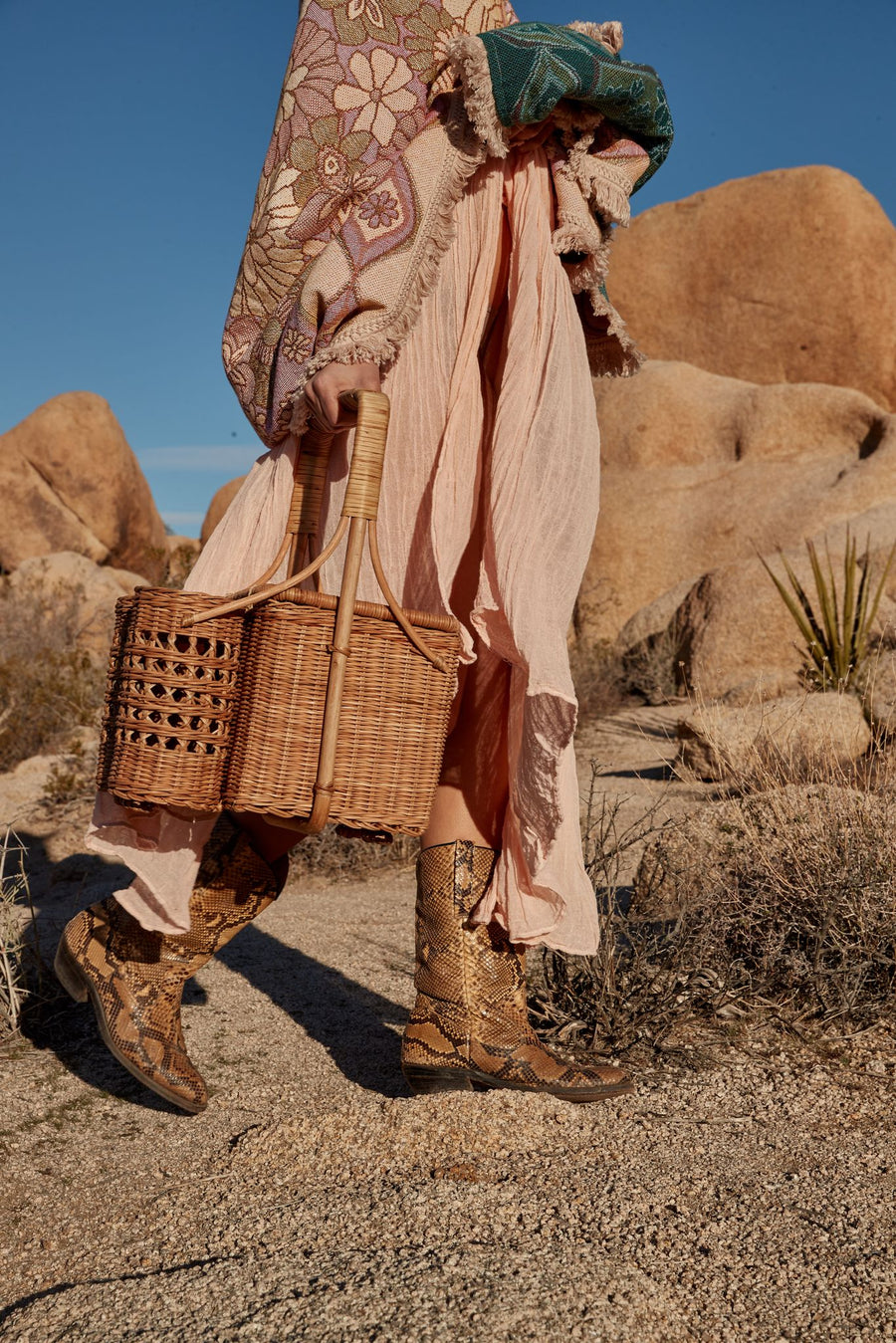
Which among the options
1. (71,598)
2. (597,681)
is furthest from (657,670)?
(71,598)

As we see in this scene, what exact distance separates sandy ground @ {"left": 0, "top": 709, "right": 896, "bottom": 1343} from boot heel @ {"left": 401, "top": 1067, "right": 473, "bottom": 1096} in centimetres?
6

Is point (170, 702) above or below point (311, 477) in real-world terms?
below

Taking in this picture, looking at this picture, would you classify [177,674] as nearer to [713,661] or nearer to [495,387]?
[495,387]

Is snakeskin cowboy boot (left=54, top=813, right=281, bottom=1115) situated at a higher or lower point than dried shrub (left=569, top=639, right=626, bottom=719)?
lower

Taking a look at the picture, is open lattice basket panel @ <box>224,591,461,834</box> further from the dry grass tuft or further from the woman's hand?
the dry grass tuft

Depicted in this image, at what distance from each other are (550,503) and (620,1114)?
3.74 feet

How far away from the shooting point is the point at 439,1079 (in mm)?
2131

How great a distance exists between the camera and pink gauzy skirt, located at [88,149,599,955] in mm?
2035

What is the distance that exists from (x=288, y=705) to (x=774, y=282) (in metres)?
15.0

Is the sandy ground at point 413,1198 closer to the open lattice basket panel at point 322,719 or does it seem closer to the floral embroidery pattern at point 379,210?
the open lattice basket panel at point 322,719

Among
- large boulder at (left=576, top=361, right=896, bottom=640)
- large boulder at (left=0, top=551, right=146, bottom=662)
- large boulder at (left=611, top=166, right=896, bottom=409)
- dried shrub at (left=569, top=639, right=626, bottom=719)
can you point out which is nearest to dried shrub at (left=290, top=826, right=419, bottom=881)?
dried shrub at (left=569, top=639, right=626, bottom=719)

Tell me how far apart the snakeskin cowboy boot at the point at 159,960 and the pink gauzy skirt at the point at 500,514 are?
112 mm

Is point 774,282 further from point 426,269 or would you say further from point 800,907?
point 426,269

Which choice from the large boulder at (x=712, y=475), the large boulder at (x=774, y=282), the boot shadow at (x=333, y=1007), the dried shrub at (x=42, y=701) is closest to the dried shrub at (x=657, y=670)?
the large boulder at (x=712, y=475)
